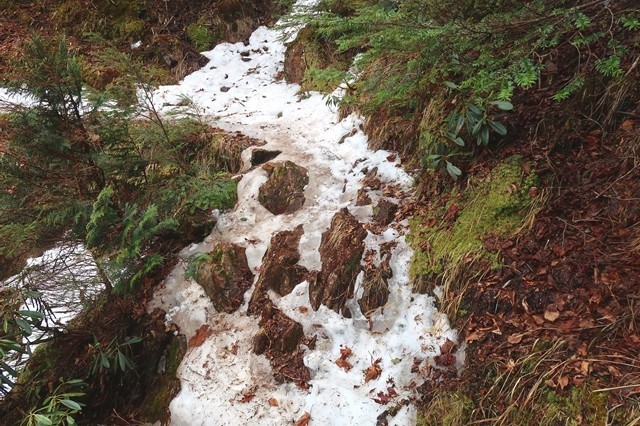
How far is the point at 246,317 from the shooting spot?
400cm

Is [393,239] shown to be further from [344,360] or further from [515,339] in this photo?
[515,339]

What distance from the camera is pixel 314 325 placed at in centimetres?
363

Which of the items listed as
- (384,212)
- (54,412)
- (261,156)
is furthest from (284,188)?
(54,412)

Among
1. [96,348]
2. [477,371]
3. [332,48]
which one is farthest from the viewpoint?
[332,48]

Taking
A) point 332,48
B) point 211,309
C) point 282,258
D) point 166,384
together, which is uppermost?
point 332,48

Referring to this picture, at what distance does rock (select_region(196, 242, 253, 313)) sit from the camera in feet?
13.7

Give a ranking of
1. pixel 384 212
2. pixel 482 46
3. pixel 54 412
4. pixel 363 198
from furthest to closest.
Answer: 1. pixel 363 198
2. pixel 384 212
3. pixel 54 412
4. pixel 482 46

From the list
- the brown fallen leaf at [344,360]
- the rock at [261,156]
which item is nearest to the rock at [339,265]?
the brown fallen leaf at [344,360]

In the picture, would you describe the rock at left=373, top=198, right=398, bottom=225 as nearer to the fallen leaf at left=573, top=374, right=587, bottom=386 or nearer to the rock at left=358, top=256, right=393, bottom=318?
the rock at left=358, top=256, right=393, bottom=318

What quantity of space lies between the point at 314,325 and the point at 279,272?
0.77 meters

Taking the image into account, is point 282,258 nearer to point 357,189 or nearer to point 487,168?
point 357,189

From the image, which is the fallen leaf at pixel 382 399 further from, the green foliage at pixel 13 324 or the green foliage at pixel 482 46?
the green foliage at pixel 13 324

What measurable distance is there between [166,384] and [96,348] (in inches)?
31.3

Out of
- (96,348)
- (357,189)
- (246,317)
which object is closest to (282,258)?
(246,317)
